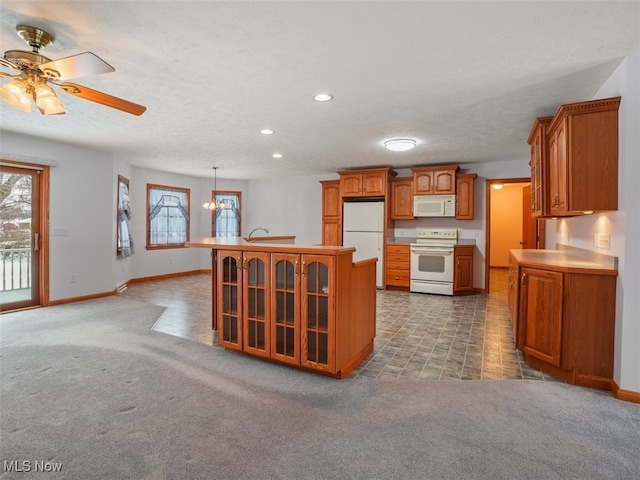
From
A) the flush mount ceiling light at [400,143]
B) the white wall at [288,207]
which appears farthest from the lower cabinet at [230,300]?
the white wall at [288,207]

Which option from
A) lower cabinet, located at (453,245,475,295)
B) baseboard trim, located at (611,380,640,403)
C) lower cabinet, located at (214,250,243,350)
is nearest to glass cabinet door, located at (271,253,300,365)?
lower cabinet, located at (214,250,243,350)

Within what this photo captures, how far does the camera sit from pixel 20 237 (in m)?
4.77

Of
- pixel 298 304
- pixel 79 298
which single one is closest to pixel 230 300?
pixel 298 304

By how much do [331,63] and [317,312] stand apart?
1.90 m

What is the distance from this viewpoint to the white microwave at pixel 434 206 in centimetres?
616

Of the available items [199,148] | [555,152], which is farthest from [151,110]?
[555,152]

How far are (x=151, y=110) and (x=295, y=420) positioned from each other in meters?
3.32

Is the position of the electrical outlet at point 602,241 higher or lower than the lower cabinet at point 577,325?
higher

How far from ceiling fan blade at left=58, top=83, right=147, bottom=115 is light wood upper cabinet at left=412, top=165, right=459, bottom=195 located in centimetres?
495

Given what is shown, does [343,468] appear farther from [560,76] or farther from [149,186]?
[149,186]

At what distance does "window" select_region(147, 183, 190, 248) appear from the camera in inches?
296

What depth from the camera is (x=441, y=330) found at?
13.1ft

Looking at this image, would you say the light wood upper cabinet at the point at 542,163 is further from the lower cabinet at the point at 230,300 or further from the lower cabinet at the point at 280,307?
the lower cabinet at the point at 230,300

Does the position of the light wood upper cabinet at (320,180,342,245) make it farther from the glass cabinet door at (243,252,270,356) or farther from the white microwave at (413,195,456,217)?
the glass cabinet door at (243,252,270,356)
